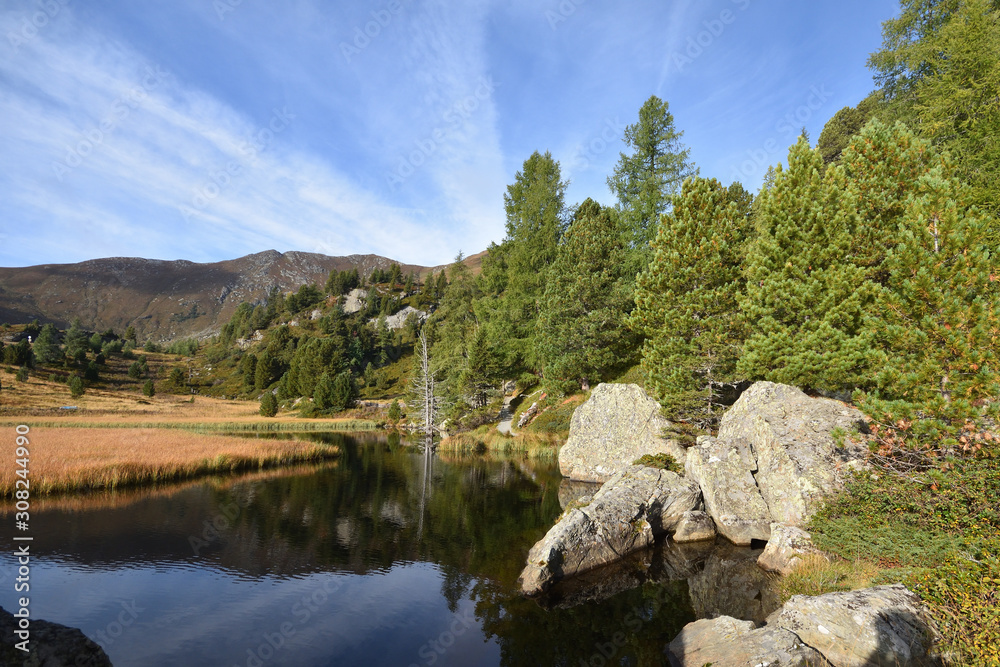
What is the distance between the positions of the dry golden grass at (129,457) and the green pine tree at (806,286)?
33050 millimetres

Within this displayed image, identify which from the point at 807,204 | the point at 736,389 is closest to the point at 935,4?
the point at 807,204

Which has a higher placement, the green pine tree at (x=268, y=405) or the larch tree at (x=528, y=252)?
the larch tree at (x=528, y=252)

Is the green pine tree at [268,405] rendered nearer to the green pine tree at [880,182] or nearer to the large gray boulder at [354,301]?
the green pine tree at [880,182]

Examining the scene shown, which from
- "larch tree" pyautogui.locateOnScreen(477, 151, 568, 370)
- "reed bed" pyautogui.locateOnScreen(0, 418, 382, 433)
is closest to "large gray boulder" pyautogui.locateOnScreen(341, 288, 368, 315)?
"reed bed" pyautogui.locateOnScreen(0, 418, 382, 433)

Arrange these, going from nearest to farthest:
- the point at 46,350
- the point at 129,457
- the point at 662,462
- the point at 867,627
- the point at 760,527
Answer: the point at 867,627
the point at 760,527
the point at 662,462
the point at 129,457
the point at 46,350

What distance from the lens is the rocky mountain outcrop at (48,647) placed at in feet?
21.8

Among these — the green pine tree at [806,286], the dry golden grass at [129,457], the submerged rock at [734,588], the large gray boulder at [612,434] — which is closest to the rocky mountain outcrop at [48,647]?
the submerged rock at [734,588]

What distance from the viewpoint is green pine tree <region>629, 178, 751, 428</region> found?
2342cm

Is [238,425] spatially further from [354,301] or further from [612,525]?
[354,301]

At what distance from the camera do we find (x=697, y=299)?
932 inches

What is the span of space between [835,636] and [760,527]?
8.99m

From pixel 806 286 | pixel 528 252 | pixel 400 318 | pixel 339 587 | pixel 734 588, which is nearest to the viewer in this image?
pixel 734 588

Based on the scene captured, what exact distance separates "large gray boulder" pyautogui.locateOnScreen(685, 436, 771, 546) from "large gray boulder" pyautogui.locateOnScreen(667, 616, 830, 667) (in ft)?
26.7

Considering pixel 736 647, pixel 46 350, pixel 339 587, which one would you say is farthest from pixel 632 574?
pixel 46 350
